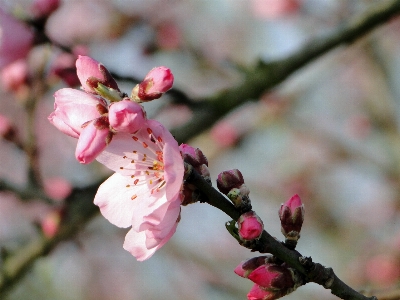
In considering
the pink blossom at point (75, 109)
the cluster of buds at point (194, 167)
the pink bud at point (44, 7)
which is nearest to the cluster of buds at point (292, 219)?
the cluster of buds at point (194, 167)

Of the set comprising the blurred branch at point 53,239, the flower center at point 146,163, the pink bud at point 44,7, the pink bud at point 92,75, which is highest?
the pink bud at point 44,7

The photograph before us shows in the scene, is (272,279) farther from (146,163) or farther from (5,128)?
(5,128)

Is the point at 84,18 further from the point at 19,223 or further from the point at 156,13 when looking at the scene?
the point at 19,223

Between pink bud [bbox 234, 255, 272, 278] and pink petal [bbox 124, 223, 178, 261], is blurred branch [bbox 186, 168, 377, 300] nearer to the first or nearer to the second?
pink bud [bbox 234, 255, 272, 278]

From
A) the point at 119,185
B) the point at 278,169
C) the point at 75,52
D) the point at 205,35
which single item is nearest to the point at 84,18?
the point at 205,35

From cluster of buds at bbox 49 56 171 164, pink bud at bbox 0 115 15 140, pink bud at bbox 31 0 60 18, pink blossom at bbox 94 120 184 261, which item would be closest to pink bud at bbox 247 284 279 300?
pink blossom at bbox 94 120 184 261

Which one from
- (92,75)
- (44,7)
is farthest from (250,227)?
(44,7)

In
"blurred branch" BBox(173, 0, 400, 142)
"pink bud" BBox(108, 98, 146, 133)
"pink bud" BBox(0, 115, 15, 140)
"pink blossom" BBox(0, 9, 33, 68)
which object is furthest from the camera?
"pink bud" BBox(0, 115, 15, 140)

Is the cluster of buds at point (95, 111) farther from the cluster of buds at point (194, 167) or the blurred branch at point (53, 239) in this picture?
the blurred branch at point (53, 239)
